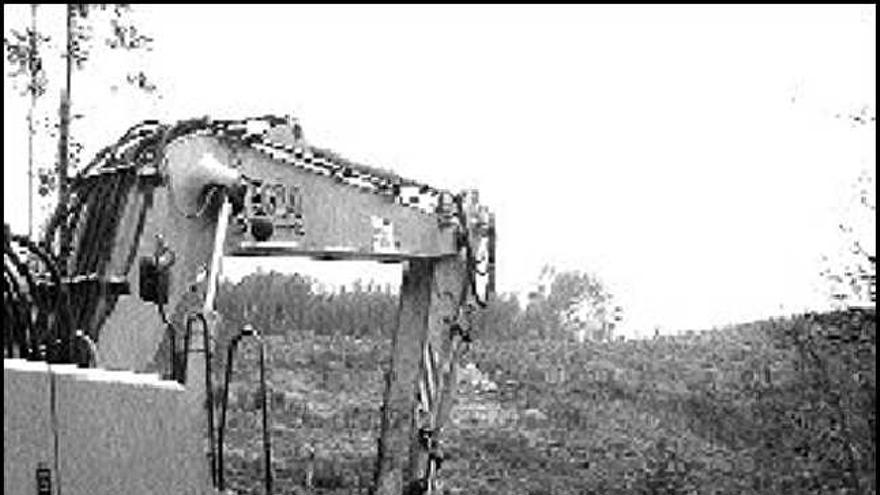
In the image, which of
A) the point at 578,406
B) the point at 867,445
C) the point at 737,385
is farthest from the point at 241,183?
the point at 737,385

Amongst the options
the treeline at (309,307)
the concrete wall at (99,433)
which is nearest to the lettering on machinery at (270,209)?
the concrete wall at (99,433)

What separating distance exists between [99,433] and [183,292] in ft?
5.17

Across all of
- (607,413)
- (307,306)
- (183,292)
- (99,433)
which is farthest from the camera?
(307,306)

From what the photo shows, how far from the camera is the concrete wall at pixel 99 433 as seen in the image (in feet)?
12.8

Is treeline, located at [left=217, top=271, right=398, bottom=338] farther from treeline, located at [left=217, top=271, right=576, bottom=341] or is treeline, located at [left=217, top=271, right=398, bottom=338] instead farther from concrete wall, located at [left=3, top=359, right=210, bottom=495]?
concrete wall, located at [left=3, top=359, right=210, bottom=495]

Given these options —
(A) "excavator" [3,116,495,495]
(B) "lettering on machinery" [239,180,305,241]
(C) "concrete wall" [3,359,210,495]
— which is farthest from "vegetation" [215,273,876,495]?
(C) "concrete wall" [3,359,210,495]

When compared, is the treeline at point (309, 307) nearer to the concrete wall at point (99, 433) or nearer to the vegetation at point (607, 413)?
the vegetation at point (607, 413)

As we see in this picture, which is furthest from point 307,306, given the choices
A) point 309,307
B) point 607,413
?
point 607,413

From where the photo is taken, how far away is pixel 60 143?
17578 mm

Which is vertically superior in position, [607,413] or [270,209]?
[270,209]

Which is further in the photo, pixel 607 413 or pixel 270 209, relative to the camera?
pixel 607 413

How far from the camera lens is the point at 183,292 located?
5766 millimetres

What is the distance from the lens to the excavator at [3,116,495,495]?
4.21 m

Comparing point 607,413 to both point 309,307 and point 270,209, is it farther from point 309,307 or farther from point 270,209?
point 270,209
